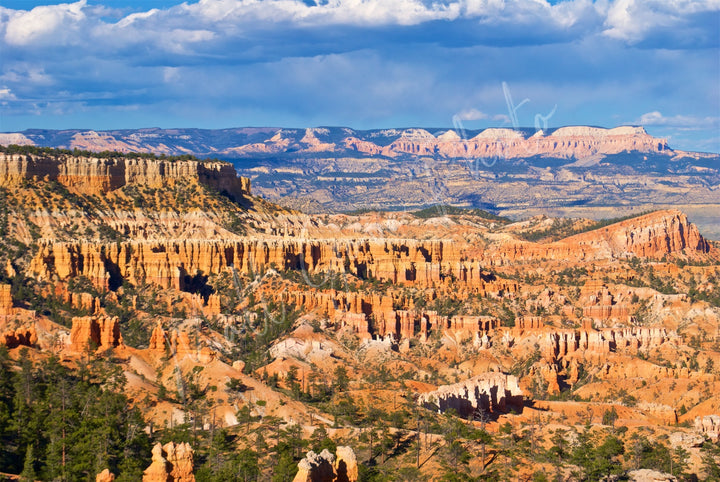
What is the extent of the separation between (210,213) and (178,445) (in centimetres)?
11777

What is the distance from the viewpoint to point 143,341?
119625 mm

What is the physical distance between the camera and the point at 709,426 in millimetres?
91938

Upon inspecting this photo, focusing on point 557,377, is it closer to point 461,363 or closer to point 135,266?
point 461,363

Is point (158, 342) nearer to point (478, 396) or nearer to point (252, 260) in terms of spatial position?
point (478, 396)

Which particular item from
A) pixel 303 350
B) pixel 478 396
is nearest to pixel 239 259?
pixel 303 350

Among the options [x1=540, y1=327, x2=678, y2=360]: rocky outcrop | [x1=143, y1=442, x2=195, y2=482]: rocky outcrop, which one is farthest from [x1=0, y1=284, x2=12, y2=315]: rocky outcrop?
[x1=540, y1=327, x2=678, y2=360]: rocky outcrop

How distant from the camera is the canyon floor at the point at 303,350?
2980 inches

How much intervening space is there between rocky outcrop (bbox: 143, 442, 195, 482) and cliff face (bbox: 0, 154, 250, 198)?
111424mm

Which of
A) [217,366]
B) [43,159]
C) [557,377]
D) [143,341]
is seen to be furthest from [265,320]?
[43,159]

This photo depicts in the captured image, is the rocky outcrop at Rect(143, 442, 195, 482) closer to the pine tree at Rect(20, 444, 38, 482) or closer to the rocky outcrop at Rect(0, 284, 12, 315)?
the pine tree at Rect(20, 444, 38, 482)

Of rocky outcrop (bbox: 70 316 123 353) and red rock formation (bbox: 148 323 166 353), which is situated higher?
rocky outcrop (bbox: 70 316 123 353)

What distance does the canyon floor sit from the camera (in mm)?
75688

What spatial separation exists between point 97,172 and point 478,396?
10225 centimetres

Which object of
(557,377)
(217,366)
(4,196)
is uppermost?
(4,196)
